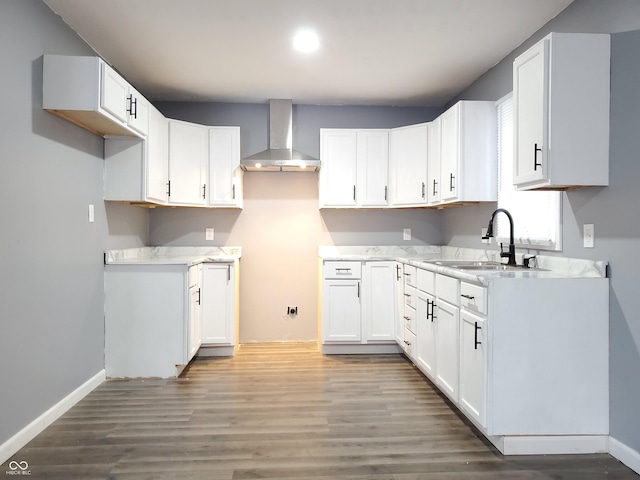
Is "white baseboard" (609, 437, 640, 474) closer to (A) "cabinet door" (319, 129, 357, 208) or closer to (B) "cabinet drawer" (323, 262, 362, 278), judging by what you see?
(B) "cabinet drawer" (323, 262, 362, 278)

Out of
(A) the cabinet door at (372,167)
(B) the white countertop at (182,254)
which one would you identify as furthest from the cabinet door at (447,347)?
(B) the white countertop at (182,254)

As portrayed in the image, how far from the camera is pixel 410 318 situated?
3371 mm

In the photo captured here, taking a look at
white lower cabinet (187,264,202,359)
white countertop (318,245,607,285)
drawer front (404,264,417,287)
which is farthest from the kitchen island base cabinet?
drawer front (404,264,417,287)

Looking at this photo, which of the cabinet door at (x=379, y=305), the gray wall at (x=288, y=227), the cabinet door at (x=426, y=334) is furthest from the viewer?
the gray wall at (x=288, y=227)

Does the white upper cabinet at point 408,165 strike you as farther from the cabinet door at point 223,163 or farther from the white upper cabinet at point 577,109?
the white upper cabinet at point 577,109

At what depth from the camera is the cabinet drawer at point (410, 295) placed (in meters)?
3.27

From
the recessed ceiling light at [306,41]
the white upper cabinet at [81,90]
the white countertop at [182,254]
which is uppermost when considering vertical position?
the recessed ceiling light at [306,41]

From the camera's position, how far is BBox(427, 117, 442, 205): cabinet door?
360 centimetres

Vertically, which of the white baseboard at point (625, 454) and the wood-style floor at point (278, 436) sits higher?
the white baseboard at point (625, 454)

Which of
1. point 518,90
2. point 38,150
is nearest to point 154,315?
point 38,150

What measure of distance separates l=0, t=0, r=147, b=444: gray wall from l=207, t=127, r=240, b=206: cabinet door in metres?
1.12

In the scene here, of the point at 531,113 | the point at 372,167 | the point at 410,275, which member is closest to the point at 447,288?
the point at 410,275

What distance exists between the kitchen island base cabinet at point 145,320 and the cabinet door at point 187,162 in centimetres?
85

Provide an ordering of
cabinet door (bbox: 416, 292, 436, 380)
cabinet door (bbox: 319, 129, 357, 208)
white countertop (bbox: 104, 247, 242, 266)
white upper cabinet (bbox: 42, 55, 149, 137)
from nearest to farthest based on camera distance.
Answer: white upper cabinet (bbox: 42, 55, 149, 137) → cabinet door (bbox: 416, 292, 436, 380) → white countertop (bbox: 104, 247, 242, 266) → cabinet door (bbox: 319, 129, 357, 208)
